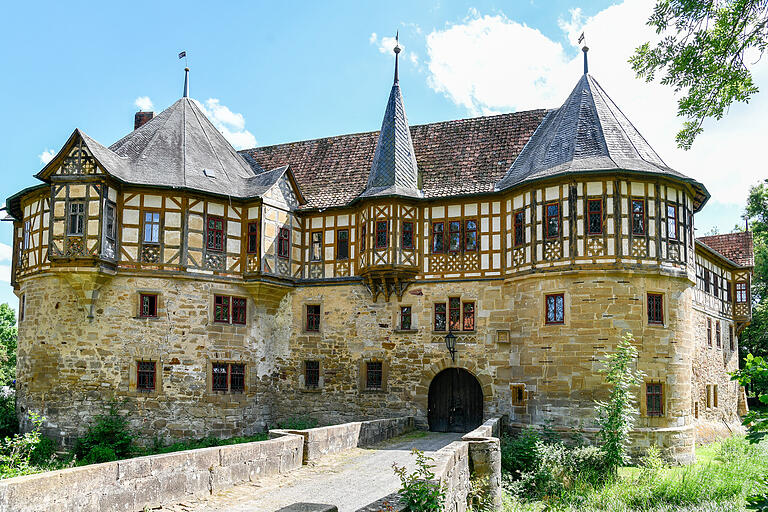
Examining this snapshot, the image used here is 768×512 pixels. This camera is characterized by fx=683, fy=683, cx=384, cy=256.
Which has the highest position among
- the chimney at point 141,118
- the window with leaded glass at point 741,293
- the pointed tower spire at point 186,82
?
the pointed tower spire at point 186,82

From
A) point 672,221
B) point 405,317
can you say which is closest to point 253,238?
point 405,317

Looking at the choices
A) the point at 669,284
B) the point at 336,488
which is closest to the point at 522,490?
the point at 336,488

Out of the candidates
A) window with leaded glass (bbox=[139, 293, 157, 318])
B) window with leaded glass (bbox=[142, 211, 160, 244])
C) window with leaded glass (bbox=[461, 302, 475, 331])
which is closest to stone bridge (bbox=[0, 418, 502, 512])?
window with leaded glass (bbox=[461, 302, 475, 331])

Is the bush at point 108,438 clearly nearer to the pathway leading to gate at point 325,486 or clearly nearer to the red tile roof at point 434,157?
the pathway leading to gate at point 325,486

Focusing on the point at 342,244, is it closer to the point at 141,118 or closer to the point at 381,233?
the point at 381,233

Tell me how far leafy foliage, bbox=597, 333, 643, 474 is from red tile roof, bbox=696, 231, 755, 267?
1599 centimetres

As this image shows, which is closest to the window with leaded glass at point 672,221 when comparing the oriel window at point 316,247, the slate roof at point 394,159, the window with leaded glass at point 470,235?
the window with leaded glass at point 470,235

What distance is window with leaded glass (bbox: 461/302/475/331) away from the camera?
73.7 feet

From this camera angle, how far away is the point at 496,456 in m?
13.9

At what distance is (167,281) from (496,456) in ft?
42.1

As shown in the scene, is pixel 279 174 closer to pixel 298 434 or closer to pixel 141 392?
pixel 141 392

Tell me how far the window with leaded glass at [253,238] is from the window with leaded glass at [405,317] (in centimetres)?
540

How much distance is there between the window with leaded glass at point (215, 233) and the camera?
22.9 meters

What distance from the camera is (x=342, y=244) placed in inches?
974
